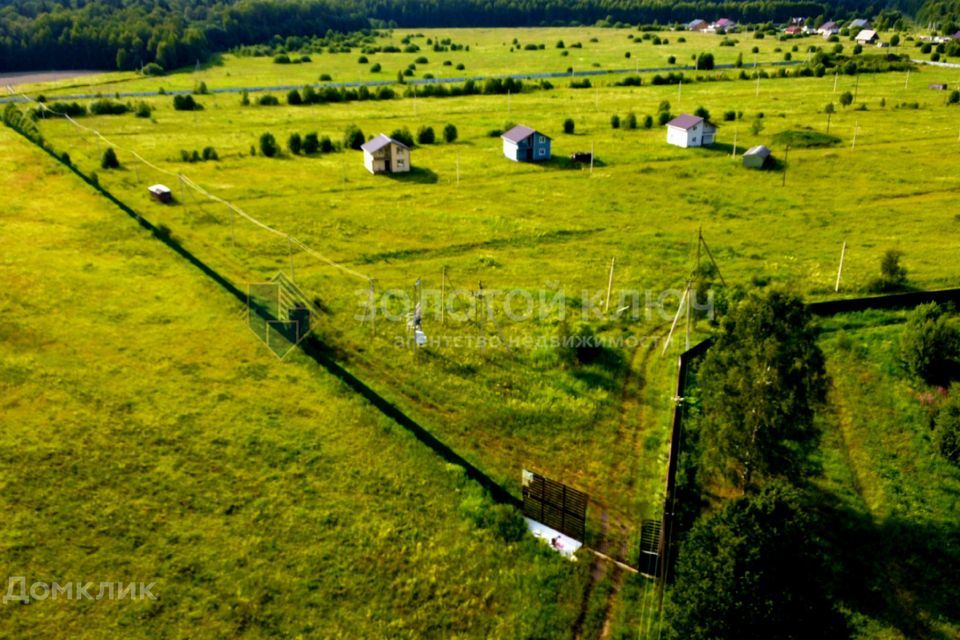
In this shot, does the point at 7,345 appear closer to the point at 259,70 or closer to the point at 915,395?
the point at 915,395

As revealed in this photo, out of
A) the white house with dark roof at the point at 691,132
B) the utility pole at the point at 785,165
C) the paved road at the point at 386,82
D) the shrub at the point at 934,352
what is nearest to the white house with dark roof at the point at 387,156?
the white house with dark roof at the point at 691,132

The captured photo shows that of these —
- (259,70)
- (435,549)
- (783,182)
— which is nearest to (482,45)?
(259,70)

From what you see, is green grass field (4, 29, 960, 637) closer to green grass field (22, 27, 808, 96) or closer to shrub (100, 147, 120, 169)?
shrub (100, 147, 120, 169)

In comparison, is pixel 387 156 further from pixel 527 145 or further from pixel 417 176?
pixel 527 145

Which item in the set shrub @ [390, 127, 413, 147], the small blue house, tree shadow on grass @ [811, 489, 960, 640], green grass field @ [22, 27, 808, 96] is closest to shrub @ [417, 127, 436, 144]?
shrub @ [390, 127, 413, 147]

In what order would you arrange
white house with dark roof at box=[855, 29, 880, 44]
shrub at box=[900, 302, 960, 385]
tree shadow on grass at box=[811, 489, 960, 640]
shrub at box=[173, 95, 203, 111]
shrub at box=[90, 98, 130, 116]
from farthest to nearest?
white house with dark roof at box=[855, 29, 880, 44] < shrub at box=[173, 95, 203, 111] < shrub at box=[90, 98, 130, 116] < shrub at box=[900, 302, 960, 385] < tree shadow on grass at box=[811, 489, 960, 640]
